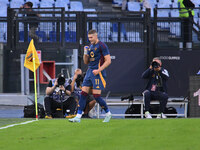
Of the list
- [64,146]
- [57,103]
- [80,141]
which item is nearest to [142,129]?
[80,141]

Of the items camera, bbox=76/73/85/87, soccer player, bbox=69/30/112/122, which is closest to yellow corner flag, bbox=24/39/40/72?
camera, bbox=76/73/85/87

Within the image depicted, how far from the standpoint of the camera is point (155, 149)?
566 centimetres

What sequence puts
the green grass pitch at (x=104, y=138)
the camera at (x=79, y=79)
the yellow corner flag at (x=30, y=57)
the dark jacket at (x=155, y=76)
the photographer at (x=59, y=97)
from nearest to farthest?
the green grass pitch at (x=104, y=138)
the yellow corner flag at (x=30, y=57)
the photographer at (x=59, y=97)
the dark jacket at (x=155, y=76)
the camera at (x=79, y=79)

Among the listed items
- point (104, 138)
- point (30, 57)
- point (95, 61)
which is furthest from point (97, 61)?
point (104, 138)

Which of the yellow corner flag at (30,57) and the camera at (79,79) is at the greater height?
the yellow corner flag at (30,57)

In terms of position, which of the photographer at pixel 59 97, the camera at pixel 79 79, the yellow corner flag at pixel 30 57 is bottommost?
the photographer at pixel 59 97

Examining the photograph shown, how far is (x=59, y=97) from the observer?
45.2 ft

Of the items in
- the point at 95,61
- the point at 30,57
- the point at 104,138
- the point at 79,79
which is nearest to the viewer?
the point at 104,138

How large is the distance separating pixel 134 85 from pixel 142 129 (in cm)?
995

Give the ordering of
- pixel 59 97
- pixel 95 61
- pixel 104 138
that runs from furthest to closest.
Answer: pixel 59 97 < pixel 95 61 < pixel 104 138

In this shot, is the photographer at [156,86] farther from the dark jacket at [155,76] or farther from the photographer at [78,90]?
the photographer at [78,90]

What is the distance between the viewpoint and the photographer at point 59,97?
533 inches

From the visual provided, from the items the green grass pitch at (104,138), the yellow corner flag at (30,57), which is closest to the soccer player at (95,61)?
the green grass pitch at (104,138)

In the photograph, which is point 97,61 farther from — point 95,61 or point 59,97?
point 59,97
